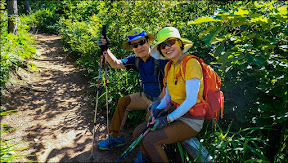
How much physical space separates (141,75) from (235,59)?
152cm

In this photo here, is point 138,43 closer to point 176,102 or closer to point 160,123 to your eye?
point 176,102

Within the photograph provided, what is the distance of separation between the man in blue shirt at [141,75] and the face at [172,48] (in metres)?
0.54

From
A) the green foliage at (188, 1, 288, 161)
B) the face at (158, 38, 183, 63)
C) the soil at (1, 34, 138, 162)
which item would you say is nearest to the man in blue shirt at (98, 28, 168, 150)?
the soil at (1, 34, 138, 162)

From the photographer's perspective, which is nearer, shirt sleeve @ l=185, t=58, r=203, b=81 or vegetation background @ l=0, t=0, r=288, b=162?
vegetation background @ l=0, t=0, r=288, b=162

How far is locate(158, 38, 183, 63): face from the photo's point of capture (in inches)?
101

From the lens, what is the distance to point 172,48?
2561mm

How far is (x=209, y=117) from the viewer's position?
255 cm

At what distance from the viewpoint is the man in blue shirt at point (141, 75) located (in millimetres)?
3197

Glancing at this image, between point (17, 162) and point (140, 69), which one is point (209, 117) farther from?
point (17, 162)

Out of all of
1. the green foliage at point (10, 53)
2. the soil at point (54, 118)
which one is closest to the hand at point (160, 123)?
the soil at point (54, 118)

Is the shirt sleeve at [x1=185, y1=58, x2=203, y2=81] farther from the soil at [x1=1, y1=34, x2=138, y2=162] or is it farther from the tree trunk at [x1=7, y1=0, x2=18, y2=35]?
the tree trunk at [x1=7, y1=0, x2=18, y2=35]

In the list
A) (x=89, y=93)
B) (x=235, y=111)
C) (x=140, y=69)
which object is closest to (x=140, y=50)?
(x=140, y=69)

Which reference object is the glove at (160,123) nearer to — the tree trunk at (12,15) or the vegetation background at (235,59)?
the vegetation background at (235,59)

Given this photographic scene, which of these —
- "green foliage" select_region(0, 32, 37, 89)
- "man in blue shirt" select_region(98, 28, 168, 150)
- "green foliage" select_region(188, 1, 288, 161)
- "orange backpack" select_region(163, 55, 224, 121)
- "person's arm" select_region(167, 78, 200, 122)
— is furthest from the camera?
"green foliage" select_region(0, 32, 37, 89)
